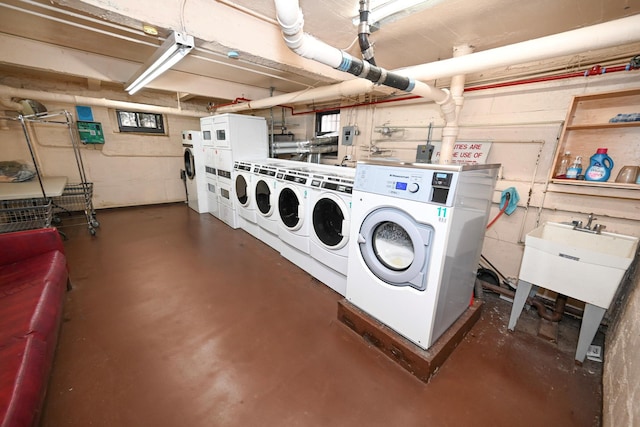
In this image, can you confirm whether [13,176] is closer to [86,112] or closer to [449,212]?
[86,112]

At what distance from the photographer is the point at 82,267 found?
8.98 feet

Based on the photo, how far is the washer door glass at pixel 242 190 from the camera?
11.8 ft

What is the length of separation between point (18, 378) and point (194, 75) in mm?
4003

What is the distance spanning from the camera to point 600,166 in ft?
6.14

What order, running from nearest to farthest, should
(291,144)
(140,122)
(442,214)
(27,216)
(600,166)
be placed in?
(442,214) → (600,166) → (27,216) → (291,144) → (140,122)

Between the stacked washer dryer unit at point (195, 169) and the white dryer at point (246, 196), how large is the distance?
4.42ft

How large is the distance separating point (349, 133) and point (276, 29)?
1.77 metres

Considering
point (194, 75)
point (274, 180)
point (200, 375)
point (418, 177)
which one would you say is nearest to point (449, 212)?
point (418, 177)

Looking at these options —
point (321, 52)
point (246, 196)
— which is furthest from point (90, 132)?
point (321, 52)

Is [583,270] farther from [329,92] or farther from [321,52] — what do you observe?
[329,92]

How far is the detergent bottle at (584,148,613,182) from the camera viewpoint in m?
1.86

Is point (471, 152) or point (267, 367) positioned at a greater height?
point (471, 152)

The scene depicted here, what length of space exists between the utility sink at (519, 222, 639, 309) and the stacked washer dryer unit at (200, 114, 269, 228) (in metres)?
3.69

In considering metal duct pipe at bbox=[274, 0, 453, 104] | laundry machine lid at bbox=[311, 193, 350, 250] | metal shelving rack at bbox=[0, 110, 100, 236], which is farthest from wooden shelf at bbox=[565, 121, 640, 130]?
metal shelving rack at bbox=[0, 110, 100, 236]
